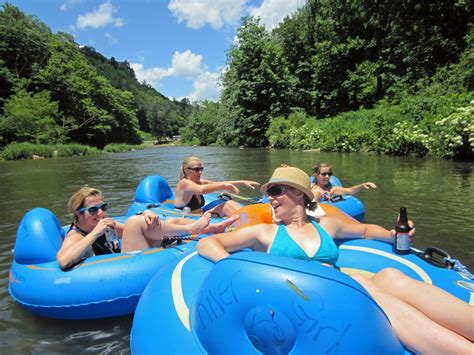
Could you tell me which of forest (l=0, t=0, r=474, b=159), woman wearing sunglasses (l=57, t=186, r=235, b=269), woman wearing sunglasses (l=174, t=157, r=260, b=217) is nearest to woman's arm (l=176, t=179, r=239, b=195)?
woman wearing sunglasses (l=174, t=157, r=260, b=217)

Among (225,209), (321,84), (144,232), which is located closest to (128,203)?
(225,209)

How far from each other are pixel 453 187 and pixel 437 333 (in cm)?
708

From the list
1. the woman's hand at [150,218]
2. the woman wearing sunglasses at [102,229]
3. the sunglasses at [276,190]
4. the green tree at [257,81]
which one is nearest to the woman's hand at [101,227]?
the woman wearing sunglasses at [102,229]

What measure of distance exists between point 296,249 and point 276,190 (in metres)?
0.38

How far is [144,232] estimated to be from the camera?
10.8 ft

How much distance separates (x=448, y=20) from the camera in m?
20.8

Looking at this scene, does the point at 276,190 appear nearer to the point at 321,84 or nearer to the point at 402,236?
the point at 402,236

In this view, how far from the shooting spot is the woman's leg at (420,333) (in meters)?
1.53

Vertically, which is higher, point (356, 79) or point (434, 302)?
point (356, 79)

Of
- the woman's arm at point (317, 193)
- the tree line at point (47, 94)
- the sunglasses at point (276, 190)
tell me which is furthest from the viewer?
the tree line at point (47, 94)

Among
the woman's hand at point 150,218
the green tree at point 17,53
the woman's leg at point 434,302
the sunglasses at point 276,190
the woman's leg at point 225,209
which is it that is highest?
the green tree at point 17,53

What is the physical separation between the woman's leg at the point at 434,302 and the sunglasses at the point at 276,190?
74cm

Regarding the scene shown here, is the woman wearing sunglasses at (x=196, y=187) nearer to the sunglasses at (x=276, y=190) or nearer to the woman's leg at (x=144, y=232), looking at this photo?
the woman's leg at (x=144, y=232)

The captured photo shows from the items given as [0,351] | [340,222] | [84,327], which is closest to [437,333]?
[340,222]
